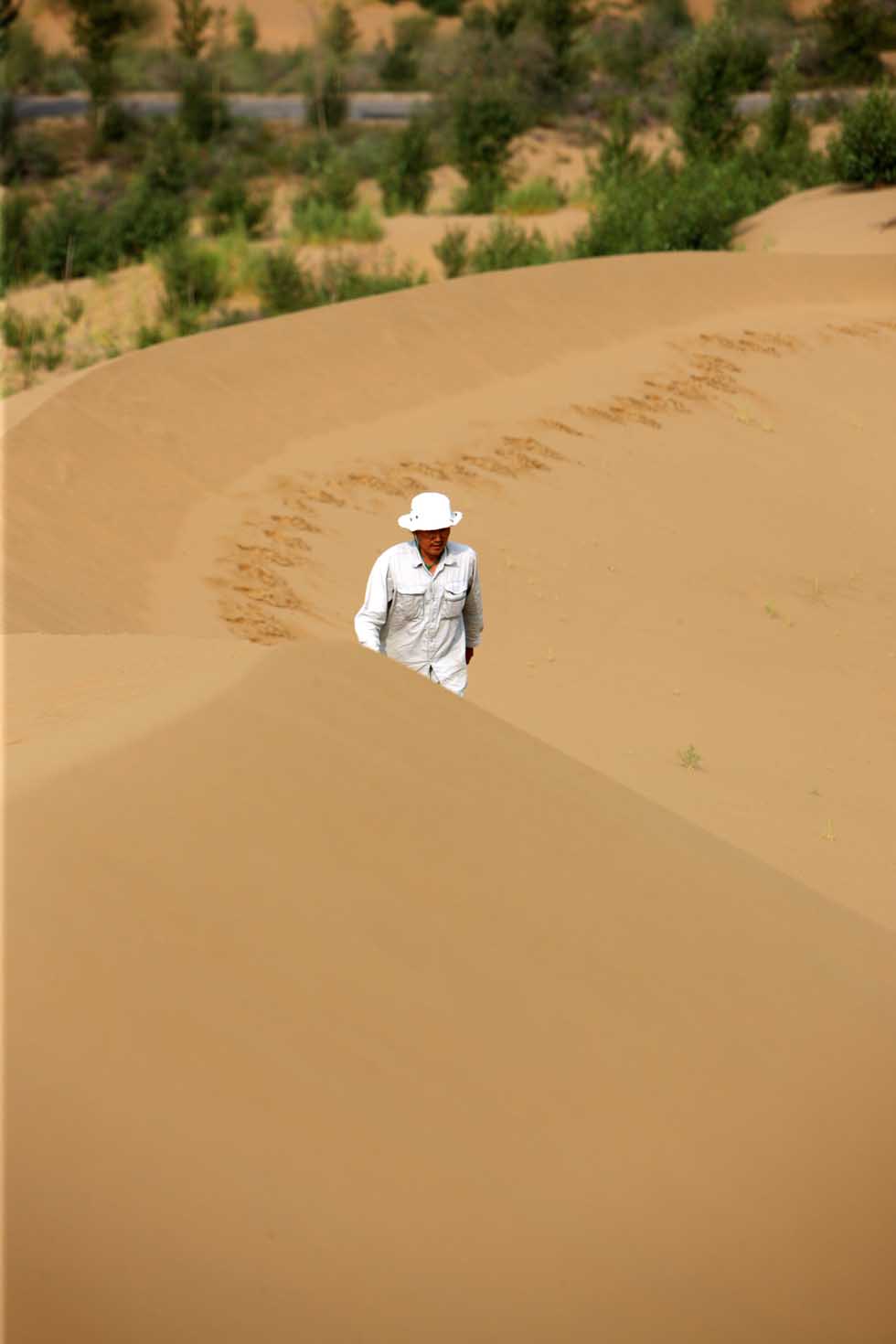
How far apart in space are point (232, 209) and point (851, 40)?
2402 centimetres

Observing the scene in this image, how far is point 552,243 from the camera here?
25750 mm

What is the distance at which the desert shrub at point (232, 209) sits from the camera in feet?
92.5

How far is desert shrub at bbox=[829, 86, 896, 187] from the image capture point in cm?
2561

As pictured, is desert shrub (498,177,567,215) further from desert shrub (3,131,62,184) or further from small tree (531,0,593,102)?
small tree (531,0,593,102)

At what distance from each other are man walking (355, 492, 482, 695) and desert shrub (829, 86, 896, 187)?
2076 centimetres

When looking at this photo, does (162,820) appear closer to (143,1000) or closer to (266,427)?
(143,1000)

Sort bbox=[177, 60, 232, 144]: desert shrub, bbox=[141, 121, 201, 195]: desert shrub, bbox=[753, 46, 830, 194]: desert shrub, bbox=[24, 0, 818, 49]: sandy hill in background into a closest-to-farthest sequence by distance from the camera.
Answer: bbox=[753, 46, 830, 194]: desert shrub → bbox=[141, 121, 201, 195]: desert shrub → bbox=[177, 60, 232, 144]: desert shrub → bbox=[24, 0, 818, 49]: sandy hill in background

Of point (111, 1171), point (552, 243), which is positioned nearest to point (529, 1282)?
point (111, 1171)

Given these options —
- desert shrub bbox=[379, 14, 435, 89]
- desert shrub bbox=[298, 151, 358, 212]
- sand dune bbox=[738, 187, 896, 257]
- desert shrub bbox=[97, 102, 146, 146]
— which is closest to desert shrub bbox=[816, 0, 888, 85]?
desert shrub bbox=[379, 14, 435, 89]

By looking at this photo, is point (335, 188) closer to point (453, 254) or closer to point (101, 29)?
point (453, 254)

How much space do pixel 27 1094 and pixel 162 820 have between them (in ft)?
3.24

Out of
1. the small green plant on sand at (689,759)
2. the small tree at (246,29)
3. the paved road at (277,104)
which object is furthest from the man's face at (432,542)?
the small tree at (246,29)

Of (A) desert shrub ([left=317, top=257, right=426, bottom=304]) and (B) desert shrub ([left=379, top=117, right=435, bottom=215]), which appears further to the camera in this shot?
(B) desert shrub ([left=379, top=117, right=435, bottom=215])

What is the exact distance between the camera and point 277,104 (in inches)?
1788
